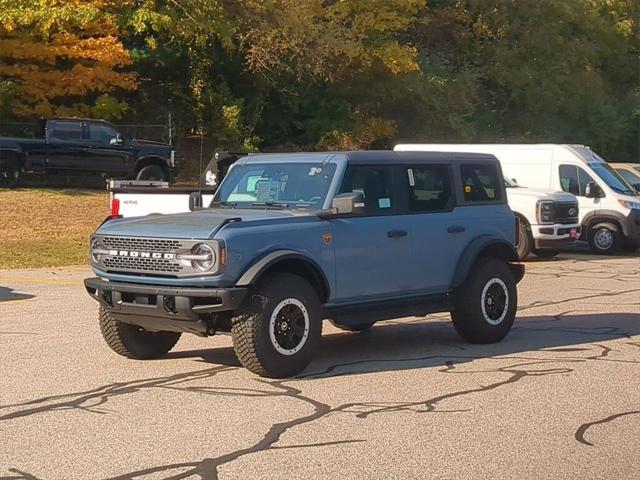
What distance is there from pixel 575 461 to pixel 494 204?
16.9ft

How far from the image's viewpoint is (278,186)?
33.4ft

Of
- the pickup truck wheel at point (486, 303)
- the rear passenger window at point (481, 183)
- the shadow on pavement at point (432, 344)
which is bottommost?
the shadow on pavement at point (432, 344)

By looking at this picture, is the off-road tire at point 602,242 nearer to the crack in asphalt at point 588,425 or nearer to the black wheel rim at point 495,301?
the black wheel rim at point 495,301

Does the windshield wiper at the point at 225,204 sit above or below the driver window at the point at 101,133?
below

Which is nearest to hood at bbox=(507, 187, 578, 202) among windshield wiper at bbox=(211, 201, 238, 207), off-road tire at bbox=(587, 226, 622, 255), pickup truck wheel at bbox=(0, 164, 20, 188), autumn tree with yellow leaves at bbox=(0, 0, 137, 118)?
off-road tire at bbox=(587, 226, 622, 255)

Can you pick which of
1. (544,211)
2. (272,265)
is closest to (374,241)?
(272,265)

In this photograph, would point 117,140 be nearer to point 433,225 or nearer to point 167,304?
point 433,225

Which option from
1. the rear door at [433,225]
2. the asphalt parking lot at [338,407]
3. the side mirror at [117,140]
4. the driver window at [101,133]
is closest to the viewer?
the asphalt parking lot at [338,407]

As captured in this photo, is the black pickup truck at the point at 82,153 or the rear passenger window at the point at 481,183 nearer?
the rear passenger window at the point at 481,183

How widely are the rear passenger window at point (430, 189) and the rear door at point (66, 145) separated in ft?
61.5

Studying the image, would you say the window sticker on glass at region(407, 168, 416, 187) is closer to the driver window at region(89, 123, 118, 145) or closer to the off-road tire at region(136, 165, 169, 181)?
the off-road tire at region(136, 165, 169, 181)

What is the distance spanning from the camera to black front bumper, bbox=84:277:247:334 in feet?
28.6

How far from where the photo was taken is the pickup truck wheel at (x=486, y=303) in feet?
35.6

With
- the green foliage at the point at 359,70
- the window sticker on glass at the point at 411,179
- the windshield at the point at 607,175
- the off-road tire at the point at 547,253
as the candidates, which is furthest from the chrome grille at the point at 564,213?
the green foliage at the point at 359,70
